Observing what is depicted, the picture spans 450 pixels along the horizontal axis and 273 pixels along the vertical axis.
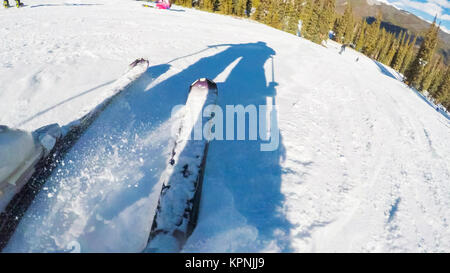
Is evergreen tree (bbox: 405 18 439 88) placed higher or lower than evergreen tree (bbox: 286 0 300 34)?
lower

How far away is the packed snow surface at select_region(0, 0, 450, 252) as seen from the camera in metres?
3.15

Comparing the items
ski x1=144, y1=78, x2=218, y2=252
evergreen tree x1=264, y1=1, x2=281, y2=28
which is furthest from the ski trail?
evergreen tree x1=264, y1=1, x2=281, y2=28

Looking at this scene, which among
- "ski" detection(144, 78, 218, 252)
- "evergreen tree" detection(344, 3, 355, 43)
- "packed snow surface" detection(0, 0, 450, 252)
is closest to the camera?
"ski" detection(144, 78, 218, 252)

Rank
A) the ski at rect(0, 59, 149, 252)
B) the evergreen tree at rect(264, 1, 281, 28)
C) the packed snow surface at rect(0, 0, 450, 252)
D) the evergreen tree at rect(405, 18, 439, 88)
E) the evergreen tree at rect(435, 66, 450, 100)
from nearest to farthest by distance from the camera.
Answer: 1. the ski at rect(0, 59, 149, 252)
2. the packed snow surface at rect(0, 0, 450, 252)
3. the evergreen tree at rect(405, 18, 439, 88)
4. the evergreen tree at rect(264, 1, 281, 28)
5. the evergreen tree at rect(435, 66, 450, 100)

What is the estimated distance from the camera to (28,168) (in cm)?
318

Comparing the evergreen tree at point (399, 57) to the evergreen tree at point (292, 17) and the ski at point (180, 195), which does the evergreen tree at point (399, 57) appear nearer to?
the evergreen tree at point (292, 17)

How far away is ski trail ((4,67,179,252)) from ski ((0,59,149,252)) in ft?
0.33

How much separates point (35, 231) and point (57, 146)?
1589 mm

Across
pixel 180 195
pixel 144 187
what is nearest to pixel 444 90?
pixel 180 195

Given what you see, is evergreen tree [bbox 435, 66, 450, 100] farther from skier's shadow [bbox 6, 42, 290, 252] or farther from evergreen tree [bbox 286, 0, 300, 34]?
skier's shadow [bbox 6, 42, 290, 252]

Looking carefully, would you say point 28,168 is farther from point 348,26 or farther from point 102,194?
point 348,26

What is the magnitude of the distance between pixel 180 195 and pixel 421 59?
53.3 meters
